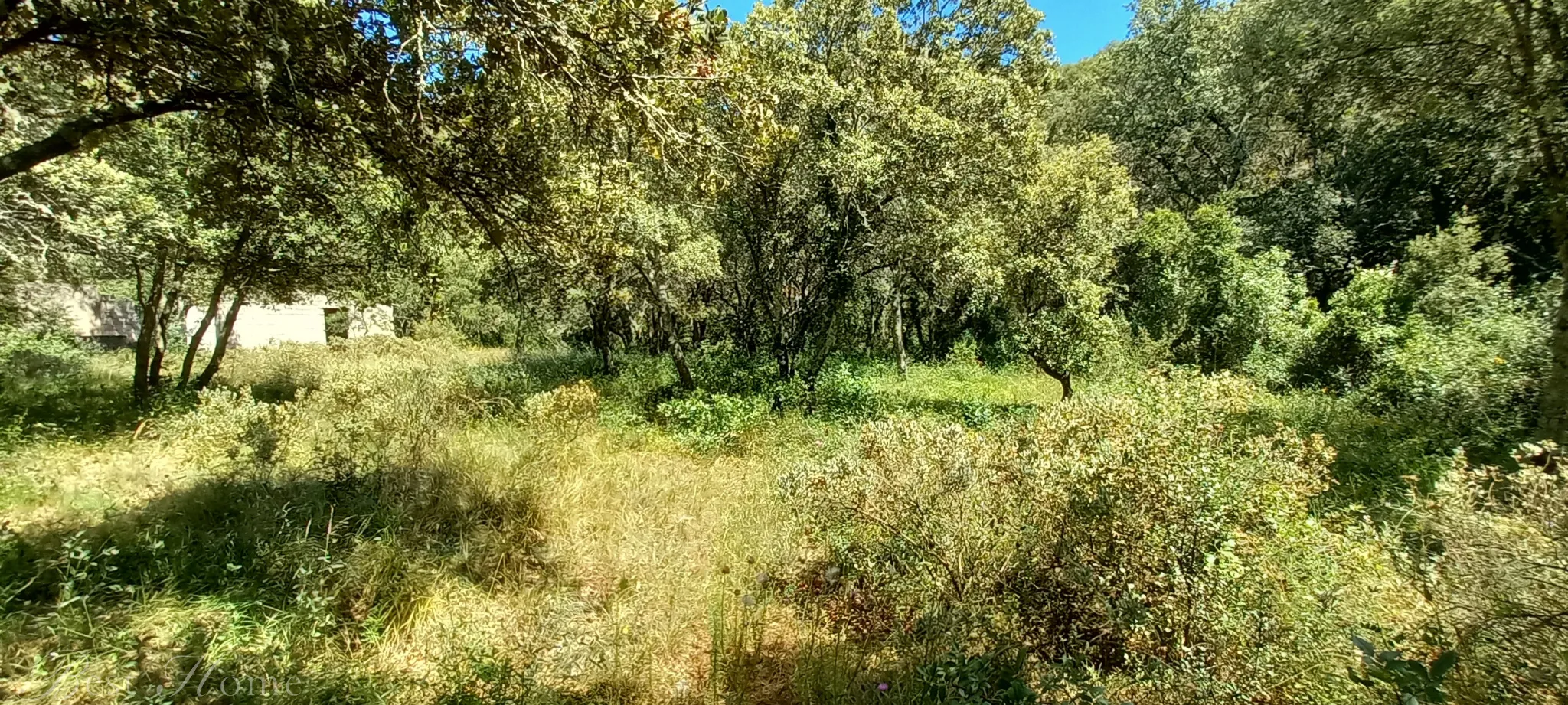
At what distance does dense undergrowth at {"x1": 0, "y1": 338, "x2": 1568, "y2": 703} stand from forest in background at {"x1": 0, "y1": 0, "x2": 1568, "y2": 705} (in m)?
0.03

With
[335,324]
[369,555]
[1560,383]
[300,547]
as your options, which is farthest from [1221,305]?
[335,324]

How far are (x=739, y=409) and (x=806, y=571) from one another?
12.7ft

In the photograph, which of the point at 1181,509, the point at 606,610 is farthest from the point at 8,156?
the point at 1181,509

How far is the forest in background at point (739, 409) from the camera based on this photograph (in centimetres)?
256

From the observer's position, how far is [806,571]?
403cm

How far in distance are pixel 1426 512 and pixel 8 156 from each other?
6.71 m

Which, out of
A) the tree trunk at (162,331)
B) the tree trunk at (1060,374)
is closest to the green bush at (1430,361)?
the tree trunk at (1060,374)

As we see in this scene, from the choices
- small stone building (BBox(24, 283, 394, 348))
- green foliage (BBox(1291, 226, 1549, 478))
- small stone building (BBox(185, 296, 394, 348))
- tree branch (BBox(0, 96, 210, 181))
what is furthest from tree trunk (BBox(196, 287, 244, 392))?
green foliage (BBox(1291, 226, 1549, 478))

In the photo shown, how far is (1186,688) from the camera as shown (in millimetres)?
2260

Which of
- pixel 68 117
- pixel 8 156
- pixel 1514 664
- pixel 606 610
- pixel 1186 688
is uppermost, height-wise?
pixel 68 117

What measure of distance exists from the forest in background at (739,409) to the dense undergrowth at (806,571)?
3 centimetres

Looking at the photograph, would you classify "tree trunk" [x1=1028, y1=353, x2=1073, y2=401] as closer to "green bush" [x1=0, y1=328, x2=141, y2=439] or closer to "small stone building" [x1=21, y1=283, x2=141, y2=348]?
"green bush" [x1=0, y1=328, x2=141, y2=439]

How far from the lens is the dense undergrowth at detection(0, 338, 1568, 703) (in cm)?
232

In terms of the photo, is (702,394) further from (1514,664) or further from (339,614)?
(1514,664)
